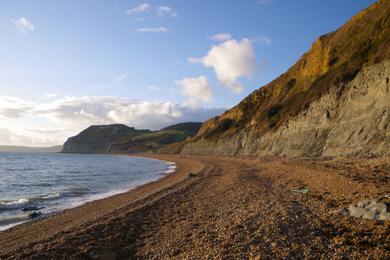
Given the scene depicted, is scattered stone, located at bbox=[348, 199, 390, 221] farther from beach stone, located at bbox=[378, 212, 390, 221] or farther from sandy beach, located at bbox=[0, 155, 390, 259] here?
sandy beach, located at bbox=[0, 155, 390, 259]

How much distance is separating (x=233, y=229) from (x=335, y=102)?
122 feet

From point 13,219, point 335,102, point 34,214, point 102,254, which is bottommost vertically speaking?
point 13,219

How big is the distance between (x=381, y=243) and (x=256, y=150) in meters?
58.8

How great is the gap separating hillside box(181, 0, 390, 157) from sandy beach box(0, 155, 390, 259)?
52.9ft

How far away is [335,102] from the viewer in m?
42.8

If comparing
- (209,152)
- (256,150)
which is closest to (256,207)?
(256,150)

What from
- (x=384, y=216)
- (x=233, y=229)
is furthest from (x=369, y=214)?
(x=233, y=229)

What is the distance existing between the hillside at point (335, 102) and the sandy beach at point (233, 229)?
635 inches

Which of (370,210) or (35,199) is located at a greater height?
(370,210)

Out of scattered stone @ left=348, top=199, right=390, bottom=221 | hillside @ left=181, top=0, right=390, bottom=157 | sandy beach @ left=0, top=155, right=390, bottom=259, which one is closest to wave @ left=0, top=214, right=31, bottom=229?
sandy beach @ left=0, top=155, right=390, bottom=259

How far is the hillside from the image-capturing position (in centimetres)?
3291

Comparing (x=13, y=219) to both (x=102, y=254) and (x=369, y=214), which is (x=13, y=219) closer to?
(x=102, y=254)

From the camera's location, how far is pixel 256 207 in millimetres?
14234

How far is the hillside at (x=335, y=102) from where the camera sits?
32906mm
